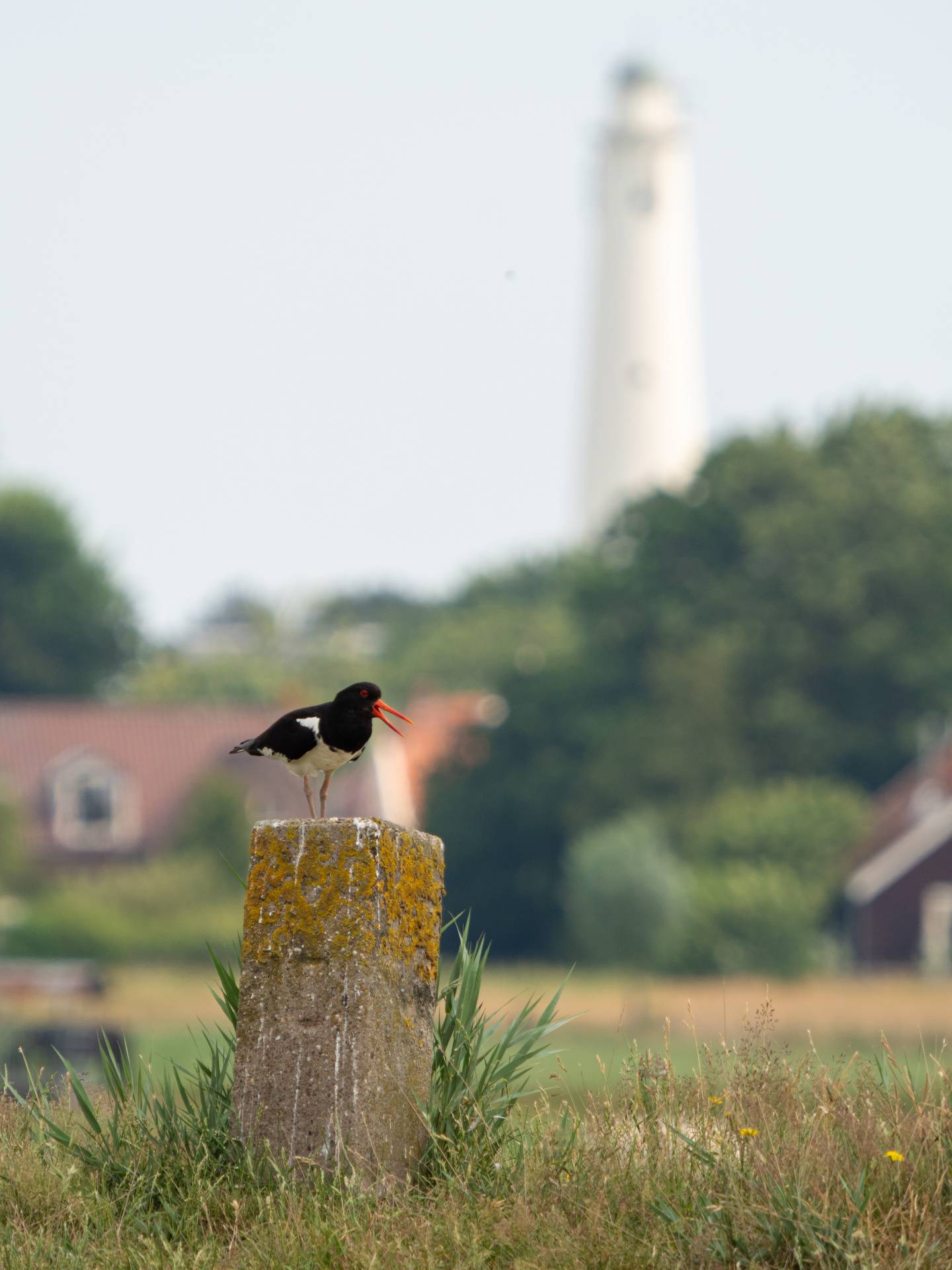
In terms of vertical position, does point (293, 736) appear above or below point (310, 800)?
above

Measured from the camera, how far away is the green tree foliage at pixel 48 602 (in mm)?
83562

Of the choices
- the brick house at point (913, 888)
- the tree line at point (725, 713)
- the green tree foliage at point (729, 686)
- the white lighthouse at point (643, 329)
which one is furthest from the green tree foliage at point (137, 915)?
the white lighthouse at point (643, 329)

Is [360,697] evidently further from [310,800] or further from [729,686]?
[729,686]

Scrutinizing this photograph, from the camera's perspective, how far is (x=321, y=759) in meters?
7.89

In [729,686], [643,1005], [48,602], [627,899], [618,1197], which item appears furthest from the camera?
[48,602]

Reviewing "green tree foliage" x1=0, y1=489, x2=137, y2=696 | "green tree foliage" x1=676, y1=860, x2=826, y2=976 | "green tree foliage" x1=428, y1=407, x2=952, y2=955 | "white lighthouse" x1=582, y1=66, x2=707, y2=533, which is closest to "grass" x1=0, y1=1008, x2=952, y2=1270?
"green tree foliage" x1=676, y1=860, x2=826, y2=976

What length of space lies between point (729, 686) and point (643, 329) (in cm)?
3662

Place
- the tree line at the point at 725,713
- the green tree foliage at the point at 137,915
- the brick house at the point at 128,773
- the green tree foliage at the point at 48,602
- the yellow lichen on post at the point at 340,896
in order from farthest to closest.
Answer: the green tree foliage at the point at 48,602, the brick house at the point at 128,773, the tree line at the point at 725,713, the green tree foliage at the point at 137,915, the yellow lichen on post at the point at 340,896

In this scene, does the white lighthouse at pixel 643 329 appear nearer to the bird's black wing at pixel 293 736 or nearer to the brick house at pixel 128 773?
the brick house at pixel 128 773

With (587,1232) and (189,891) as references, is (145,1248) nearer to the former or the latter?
(587,1232)

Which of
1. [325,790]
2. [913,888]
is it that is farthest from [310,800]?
[913,888]

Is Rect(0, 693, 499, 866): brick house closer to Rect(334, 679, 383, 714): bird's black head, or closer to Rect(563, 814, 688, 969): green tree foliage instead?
Rect(563, 814, 688, 969): green tree foliage

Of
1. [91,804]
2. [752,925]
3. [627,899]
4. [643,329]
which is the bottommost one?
[752,925]

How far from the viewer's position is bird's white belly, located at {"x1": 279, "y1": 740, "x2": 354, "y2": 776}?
25.8 ft
